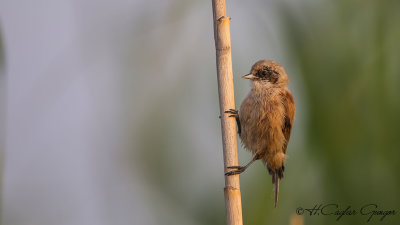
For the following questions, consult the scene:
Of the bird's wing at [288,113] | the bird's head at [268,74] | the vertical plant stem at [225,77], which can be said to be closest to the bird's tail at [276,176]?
the bird's wing at [288,113]

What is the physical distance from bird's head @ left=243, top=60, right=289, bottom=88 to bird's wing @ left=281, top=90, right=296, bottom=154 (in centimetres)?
8

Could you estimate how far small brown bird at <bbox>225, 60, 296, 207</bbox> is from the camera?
2.80m

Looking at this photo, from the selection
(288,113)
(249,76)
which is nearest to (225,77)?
(249,76)

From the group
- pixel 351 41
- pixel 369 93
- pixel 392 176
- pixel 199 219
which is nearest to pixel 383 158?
pixel 392 176

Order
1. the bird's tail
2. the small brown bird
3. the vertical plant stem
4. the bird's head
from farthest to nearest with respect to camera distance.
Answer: the bird's head, the small brown bird, the bird's tail, the vertical plant stem

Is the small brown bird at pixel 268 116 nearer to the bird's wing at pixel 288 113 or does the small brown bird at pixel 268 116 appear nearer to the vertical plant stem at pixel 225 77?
the bird's wing at pixel 288 113

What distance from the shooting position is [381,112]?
7.95 ft

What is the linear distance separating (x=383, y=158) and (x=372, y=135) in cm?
13

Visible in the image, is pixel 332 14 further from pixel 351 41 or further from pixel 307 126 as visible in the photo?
pixel 307 126

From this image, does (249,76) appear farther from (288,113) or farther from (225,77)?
(225,77)

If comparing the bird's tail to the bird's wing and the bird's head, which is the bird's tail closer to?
the bird's wing

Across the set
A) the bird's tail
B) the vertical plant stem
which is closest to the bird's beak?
the bird's tail

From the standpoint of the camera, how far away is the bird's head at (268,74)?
9.53 ft

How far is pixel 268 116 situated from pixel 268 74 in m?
0.27
